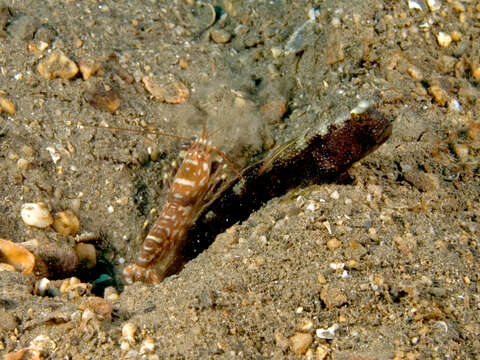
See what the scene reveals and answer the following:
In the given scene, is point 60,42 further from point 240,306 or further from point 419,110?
point 419,110

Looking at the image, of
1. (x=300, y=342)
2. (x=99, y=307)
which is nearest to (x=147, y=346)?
(x=99, y=307)

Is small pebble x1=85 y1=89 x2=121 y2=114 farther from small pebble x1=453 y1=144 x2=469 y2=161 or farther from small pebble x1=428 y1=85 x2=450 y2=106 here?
small pebble x1=453 y1=144 x2=469 y2=161

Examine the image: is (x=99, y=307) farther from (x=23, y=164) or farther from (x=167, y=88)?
(x=167, y=88)

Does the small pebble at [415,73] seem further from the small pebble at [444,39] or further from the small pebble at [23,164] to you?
the small pebble at [23,164]

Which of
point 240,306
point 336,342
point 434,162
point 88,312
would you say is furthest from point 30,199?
point 434,162

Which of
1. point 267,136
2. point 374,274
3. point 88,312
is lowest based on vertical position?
point 267,136

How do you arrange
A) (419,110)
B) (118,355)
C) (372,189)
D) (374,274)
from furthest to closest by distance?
(419,110) < (372,189) < (374,274) < (118,355)

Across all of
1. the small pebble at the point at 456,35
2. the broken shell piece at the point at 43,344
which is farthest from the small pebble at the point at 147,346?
the small pebble at the point at 456,35
